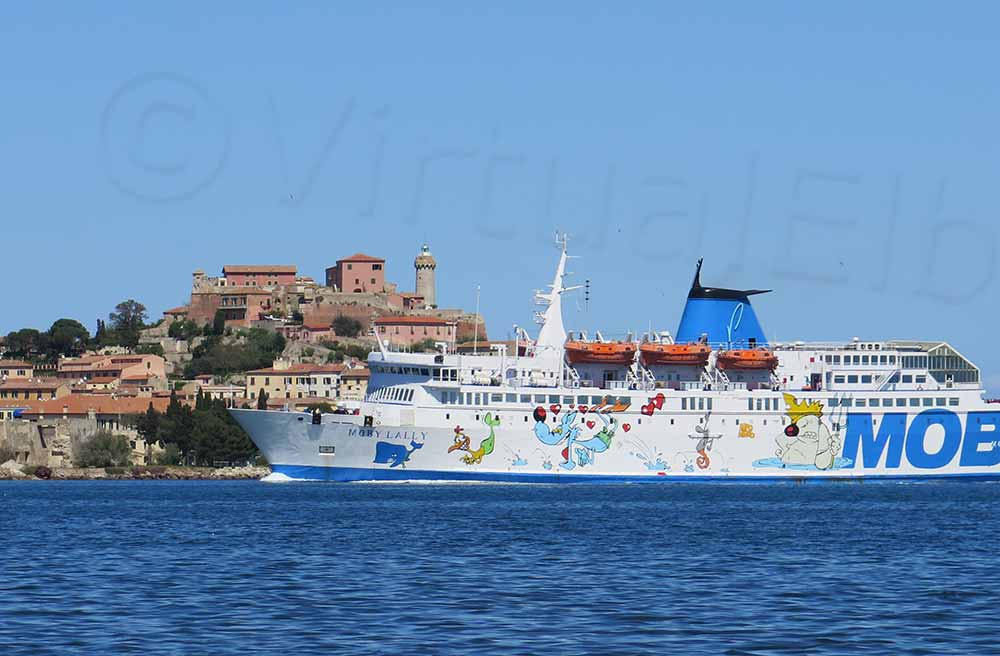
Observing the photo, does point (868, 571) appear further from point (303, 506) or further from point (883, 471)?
point (883, 471)

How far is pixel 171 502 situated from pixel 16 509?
5.25 m

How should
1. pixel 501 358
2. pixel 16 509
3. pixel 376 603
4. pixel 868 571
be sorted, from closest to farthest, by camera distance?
pixel 376 603 < pixel 868 571 < pixel 16 509 < pixel 501 358

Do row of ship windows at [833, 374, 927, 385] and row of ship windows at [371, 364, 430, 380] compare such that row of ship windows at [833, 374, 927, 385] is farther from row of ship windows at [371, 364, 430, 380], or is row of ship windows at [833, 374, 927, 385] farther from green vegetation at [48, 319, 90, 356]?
green vegetation at [48, 319, 90, 356]

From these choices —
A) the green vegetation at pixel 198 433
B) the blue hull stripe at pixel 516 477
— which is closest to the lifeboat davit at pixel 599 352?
the blue hull stripe at pixel 516 477

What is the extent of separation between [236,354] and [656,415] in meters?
78.3

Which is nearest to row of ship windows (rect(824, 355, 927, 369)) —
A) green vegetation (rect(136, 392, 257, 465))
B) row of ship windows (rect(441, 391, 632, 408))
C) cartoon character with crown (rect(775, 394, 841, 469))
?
cartoon character with crown (rect(775, 394, 841, 469))

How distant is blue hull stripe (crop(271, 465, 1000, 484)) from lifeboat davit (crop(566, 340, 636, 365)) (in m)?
4.79

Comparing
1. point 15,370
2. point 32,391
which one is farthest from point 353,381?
point 15,370

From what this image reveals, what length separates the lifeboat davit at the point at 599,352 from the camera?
2601 inches

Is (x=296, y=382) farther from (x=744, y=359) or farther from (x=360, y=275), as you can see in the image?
(x=744, y=359)

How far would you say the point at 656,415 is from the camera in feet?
211

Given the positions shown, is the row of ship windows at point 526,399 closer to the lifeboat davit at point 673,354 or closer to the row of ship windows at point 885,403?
the lifeboat davit at point 673,354

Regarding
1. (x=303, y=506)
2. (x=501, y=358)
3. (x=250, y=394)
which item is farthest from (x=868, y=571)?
(x=250, y=394)

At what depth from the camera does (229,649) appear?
2038cm
